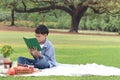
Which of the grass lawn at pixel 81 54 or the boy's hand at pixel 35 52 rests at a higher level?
the boy's hand at pixel 35 52

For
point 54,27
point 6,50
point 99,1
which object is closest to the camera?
point 6,50

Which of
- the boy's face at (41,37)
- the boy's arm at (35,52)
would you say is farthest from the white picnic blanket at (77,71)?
the boy's face at (41,37)

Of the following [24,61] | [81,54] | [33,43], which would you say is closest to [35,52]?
[33,43]

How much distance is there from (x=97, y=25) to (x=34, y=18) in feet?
20.9

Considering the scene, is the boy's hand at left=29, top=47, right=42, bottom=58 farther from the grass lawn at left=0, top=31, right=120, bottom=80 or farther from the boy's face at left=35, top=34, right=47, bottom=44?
the grass lawn at left=0, top=31, right=120, bottom=80

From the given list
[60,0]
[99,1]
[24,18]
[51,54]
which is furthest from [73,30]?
[51,54]

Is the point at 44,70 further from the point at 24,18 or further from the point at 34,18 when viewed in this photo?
the point at 24,18

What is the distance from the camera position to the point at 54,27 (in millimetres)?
43125

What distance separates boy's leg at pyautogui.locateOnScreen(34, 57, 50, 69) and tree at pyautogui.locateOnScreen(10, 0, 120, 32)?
23.1 metres

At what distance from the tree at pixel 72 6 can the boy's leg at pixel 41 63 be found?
23121mm

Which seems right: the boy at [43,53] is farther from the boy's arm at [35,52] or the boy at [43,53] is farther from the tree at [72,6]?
the tree at [72,6]

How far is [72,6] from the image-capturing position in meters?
35.9

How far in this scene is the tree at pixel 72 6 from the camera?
1258 inches

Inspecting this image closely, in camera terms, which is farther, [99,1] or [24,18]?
[24,18]
